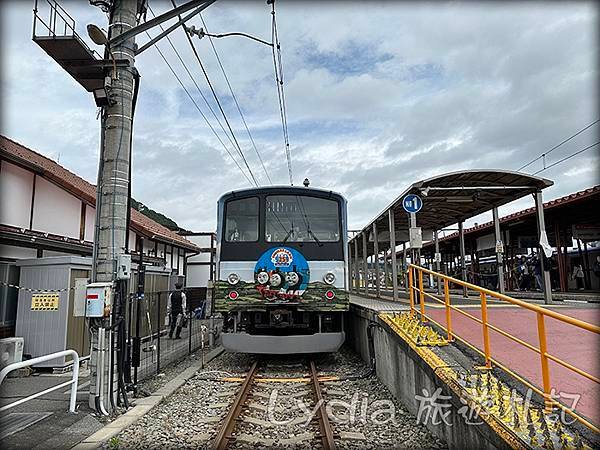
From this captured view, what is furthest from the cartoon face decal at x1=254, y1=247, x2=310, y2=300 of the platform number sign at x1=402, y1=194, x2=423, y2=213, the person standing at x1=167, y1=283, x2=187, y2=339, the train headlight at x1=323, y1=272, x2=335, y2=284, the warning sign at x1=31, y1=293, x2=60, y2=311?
the person standing at x1=167, y1=283, x2=187, y2=339

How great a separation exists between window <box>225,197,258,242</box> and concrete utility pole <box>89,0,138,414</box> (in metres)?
2.76

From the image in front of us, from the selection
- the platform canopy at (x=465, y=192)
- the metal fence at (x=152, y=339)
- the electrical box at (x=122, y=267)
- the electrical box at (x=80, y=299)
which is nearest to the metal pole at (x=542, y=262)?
the platform canopy at (x=465, y=192)

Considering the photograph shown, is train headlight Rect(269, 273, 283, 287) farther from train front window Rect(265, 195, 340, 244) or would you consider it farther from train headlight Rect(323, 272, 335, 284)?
train headlight Rect(323, 272, 335, 284)

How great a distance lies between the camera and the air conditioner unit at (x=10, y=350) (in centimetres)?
733

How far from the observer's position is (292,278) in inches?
312

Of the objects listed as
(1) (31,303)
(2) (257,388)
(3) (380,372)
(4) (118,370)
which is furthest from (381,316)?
(1) (31,303)

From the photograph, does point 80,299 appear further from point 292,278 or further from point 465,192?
point 465,192

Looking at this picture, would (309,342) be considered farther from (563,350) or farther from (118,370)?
(563,350)

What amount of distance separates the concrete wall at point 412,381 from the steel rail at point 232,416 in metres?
2.05

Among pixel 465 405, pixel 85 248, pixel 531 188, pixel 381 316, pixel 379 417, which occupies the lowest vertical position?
pixel 379 417

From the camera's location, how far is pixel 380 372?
22.7 feet

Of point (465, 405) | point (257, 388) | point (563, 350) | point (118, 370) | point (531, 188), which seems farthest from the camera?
point (531, 188)

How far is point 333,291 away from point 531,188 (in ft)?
17.3

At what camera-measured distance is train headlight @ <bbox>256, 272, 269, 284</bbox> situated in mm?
7901
